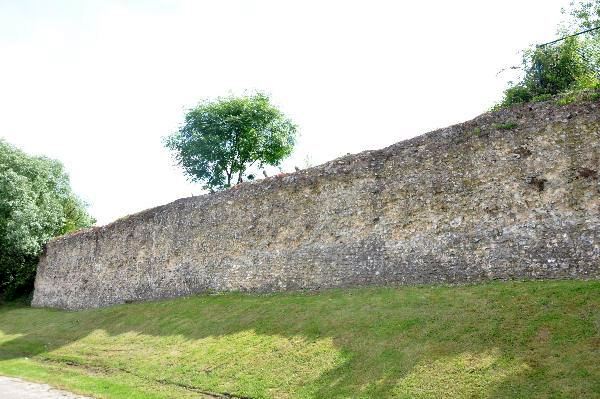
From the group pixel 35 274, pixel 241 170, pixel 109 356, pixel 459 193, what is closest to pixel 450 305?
pixel 459 193

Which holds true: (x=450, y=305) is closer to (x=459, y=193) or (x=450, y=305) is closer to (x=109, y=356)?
(x=459, y=193)

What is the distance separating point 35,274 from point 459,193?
Answer: 3582cm

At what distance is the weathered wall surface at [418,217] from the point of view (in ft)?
41.5

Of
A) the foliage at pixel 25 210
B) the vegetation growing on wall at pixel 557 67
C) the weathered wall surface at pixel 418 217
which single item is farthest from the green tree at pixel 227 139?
the vegetation growing on wall at pixel 557 67

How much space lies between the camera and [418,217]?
50.5ft

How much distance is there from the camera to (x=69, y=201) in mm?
45031

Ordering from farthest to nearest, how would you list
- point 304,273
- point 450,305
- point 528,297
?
point 304,273
point 450,305
point 528,297

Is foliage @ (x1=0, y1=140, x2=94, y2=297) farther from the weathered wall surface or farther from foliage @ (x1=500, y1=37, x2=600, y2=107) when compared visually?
foliage @ (x1=500, y1=37, x2=600, y2=107)

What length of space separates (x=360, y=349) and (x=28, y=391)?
8.90 m

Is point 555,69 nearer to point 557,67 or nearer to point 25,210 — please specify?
point 557,67

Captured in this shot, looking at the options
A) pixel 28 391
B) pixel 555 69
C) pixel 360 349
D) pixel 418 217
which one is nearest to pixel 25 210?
pixel 28 391

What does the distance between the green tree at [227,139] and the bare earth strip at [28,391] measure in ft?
88.5

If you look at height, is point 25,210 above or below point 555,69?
below

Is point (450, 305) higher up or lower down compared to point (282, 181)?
lower down
